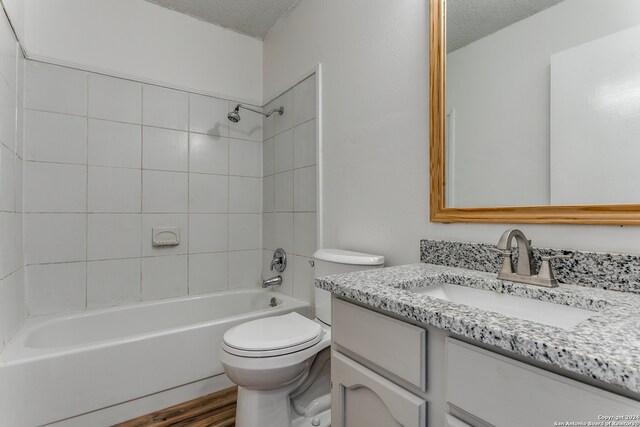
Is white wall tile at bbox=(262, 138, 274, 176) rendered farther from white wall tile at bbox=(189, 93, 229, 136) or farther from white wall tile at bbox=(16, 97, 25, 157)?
white wall tile at bbox=(16, 97, 25, 157)

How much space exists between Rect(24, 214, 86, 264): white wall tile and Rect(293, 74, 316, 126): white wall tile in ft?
4.64

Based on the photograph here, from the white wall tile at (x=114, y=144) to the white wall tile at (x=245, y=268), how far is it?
92 centimetres

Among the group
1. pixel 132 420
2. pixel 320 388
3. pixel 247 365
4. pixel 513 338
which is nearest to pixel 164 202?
pixel 132 420

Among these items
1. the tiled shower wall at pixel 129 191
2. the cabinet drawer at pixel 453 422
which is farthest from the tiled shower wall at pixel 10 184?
the cabinet drawer at pixel 453 422

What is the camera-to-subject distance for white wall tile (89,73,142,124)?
74.7 inches

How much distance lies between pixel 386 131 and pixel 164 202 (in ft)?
5.00

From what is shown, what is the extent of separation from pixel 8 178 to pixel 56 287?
2.24 ft

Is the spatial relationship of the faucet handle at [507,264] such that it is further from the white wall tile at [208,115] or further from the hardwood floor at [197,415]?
the white wall tile at [208,115]

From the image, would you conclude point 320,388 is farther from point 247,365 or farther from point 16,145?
point 16,145

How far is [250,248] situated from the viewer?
247 centimetres

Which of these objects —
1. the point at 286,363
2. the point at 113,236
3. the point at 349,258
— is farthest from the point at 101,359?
the point at 349,258

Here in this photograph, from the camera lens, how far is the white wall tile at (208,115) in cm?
222

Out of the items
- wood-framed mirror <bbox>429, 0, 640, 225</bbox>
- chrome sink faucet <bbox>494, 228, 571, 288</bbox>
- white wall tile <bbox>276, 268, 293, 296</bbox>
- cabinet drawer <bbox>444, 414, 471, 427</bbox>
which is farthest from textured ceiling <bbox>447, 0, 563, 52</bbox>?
white wall tile <bbox>276, 268, 293, 296</bbox>

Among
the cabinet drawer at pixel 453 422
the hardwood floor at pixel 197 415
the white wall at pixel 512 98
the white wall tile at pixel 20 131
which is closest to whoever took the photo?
the cabinet drawer at pixel 453 422
